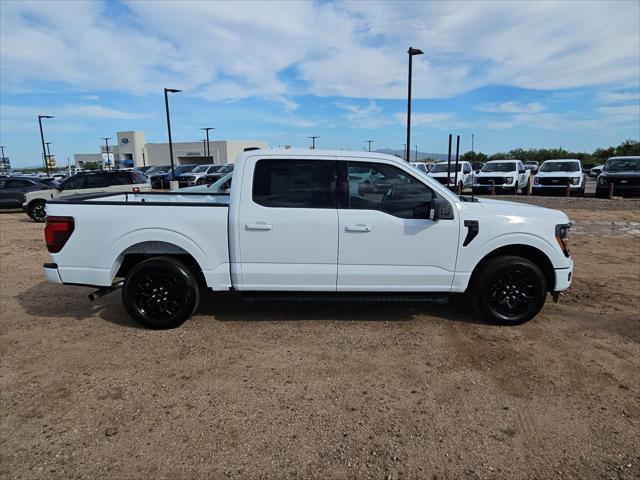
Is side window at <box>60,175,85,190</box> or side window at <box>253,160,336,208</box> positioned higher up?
side window at <box>253,160,336,208</box>

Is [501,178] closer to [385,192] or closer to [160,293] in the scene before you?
[385,192]

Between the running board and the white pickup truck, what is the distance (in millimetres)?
38

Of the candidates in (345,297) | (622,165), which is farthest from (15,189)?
(622,165)

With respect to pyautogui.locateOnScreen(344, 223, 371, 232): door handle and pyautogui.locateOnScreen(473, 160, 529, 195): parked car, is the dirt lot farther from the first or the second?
pyautogui.locateOnScreen(473, 160, 529, 195): parked car

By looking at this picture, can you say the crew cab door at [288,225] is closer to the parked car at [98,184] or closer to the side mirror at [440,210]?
the side mirror at [440,210]

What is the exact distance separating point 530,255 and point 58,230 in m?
5.01

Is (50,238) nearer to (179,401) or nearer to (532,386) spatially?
(179,401)

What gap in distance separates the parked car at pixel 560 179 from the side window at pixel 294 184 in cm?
1882

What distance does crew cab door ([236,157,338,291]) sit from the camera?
438 cm

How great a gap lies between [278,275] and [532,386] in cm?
250

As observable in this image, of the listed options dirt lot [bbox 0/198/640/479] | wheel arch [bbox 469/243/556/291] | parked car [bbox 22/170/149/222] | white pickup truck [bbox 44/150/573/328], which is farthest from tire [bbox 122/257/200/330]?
parked car [bbox 22/170/149/222]


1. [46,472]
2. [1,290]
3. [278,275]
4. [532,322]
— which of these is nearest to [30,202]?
[1,290]

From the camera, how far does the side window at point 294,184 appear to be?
446 centimetres

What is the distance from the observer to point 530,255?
476 cm
